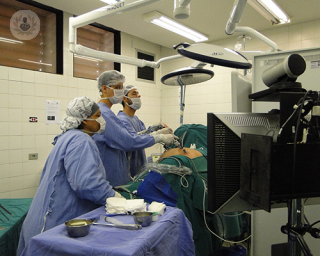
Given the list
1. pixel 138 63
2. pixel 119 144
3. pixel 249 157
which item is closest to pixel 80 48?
pixel 138 63

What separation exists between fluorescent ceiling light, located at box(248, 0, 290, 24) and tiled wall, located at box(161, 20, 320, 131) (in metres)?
0.44

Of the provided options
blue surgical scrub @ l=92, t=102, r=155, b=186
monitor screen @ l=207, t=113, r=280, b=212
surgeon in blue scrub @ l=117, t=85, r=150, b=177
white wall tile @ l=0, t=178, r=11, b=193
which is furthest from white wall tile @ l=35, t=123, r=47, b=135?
monitor screen @ l=207, t=113, r=280, b=212

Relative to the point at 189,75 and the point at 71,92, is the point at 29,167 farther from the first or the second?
the point at 189,75

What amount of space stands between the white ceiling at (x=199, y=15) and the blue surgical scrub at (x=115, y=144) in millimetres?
1722

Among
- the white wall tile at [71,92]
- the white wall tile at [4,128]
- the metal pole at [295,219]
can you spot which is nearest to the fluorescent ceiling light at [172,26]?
the white wall tile at [71,92]

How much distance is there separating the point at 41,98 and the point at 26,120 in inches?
14.9

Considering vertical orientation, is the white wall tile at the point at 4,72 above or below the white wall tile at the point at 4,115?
above

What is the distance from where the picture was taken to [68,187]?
164 centimetres

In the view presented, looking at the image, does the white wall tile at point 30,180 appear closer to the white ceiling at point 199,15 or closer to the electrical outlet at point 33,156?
the electrical outlet at point 33,156

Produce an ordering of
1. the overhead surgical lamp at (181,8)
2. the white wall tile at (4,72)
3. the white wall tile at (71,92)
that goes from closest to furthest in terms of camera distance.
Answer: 1. the overhead surgical lamp at (181,8)
2. the white wall tile at (4,72)
3. the white wall tile at (71,92)

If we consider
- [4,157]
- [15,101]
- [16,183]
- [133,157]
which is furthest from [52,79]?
[133,157]

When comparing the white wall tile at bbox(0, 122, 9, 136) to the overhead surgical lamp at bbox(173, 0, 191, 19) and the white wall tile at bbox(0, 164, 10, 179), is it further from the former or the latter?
the overhead surgical lamp at bbox(173, 0, 191, 19)

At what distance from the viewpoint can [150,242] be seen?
1197mm

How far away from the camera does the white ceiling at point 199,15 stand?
379 cm
